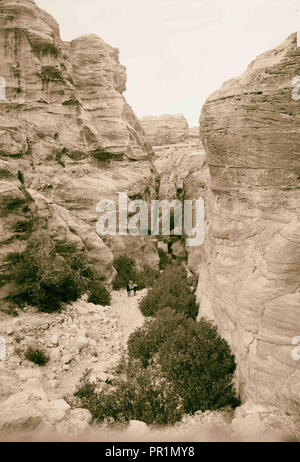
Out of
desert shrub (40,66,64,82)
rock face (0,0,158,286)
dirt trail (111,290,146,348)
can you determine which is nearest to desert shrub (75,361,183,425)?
dirt trail (111,290,146,348)

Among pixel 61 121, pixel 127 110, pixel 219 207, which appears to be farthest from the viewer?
pixel 127 110

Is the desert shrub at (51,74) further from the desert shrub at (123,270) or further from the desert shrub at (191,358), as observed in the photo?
the desert shrub at (191,358)

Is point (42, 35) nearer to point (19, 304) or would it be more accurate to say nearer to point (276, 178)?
point (19, 304)

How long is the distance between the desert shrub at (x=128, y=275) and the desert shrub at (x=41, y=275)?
13.0 feet

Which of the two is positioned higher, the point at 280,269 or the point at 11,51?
the point at 11,51

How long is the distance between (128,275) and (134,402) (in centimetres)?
938

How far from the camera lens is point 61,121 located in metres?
17.5

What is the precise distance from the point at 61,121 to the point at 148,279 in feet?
30.3

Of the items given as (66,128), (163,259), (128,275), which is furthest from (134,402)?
(66,128)

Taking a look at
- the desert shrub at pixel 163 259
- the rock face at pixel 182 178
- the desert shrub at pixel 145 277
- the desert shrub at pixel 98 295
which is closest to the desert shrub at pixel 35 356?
the desert shrub at pixel 98 295

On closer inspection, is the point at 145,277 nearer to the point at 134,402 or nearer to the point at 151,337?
the point at 151,337

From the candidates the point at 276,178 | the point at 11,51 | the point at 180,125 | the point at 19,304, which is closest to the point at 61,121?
the point at 11,51

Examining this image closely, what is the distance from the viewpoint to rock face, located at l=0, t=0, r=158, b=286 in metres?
14.8

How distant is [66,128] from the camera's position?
57.6 ft
